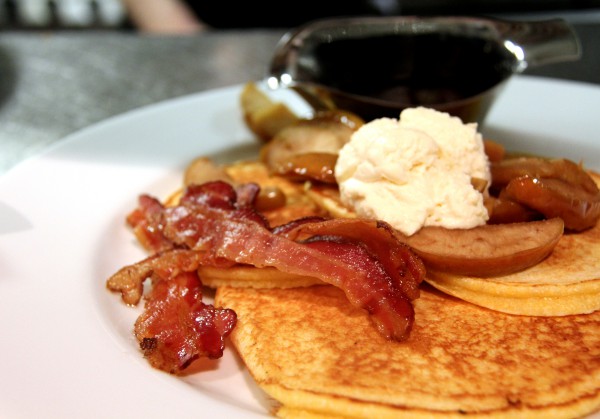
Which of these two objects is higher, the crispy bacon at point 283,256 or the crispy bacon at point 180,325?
the crispy bacon at point 283,256

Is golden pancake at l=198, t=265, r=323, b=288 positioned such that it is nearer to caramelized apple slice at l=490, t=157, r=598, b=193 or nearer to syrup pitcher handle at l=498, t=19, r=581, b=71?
caramelized apple slice at l=490, t=157, r=598, b=193

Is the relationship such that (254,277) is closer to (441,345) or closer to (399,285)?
(399,285)

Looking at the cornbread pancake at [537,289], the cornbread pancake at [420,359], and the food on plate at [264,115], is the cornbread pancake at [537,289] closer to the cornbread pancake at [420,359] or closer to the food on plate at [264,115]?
the cornbread pancake at [420,359]

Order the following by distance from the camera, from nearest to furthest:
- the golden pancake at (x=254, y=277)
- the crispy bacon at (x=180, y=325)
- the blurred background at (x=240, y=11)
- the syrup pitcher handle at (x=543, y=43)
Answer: the crispy bacon at (x=180, y=325) → the golden pancake at (x=254, y=277) → the syrup pitcher handle at (x=543, y=43) → the blurred background at (x=240, y=11)

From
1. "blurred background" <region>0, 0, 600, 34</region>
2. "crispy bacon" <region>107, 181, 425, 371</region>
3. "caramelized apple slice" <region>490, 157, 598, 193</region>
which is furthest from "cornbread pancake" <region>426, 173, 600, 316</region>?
"blurred background" <region>0, 0, 600, 34</region>

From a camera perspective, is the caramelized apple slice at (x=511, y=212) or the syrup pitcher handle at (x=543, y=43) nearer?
the caramelized apple slice at (x=511, y=212)

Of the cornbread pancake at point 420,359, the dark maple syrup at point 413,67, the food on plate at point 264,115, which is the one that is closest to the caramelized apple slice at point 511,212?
the cornbread pancake at point 420,359

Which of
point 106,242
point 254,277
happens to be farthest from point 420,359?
point 106,242
